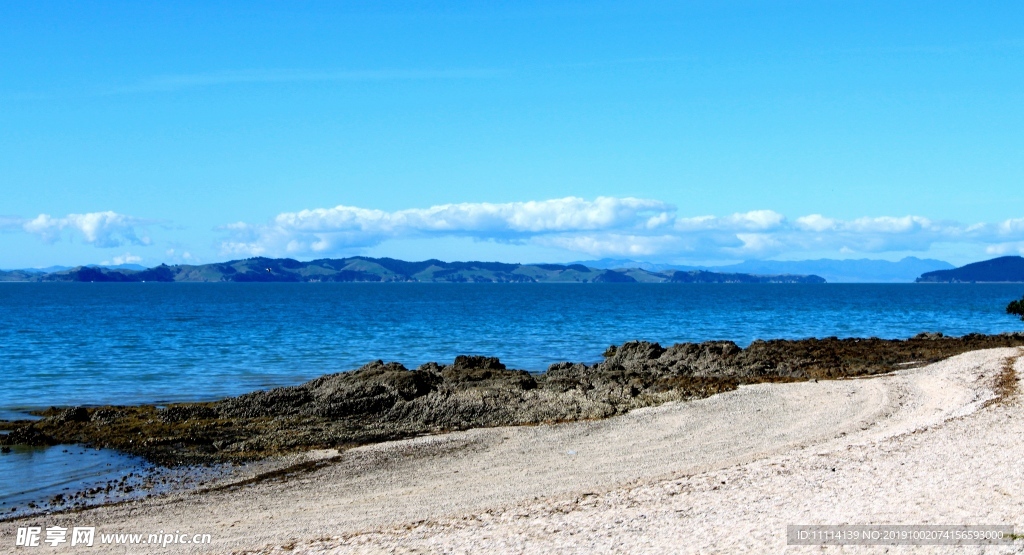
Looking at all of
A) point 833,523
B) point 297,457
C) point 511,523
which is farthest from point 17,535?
point 833,523

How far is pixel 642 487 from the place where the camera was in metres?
14.9

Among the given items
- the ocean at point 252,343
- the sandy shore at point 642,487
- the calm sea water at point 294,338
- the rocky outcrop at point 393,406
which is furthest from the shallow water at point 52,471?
the calm sea water at point 294,338

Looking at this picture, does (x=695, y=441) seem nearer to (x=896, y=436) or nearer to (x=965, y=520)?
(x=896, y=436)

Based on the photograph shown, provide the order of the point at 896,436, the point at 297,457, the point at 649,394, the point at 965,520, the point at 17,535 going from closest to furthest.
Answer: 1. the point at 965,520
2. the point at 17,535
3. the point at 896,436
4. the point at 297,457
5. the point at 649,394

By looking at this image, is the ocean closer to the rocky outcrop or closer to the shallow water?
the shallow water

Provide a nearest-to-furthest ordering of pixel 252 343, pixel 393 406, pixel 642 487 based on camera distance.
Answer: pixel 642 487
pixel 393 406
pixel 252 343

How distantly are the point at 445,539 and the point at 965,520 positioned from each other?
659 cm

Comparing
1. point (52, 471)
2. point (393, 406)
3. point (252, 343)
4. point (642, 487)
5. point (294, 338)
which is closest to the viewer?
point (642, 487)

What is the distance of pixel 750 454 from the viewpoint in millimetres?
18828

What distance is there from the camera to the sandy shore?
1173 centimetres

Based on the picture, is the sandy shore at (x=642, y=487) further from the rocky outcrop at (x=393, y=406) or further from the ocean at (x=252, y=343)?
the ocean at (x=252, y=343)

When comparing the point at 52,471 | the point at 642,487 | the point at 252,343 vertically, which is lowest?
the point at 52,471

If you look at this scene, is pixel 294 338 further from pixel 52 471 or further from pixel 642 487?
pixel 642 487

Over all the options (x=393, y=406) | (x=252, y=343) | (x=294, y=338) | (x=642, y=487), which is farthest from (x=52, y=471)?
(x=294, y=338)
